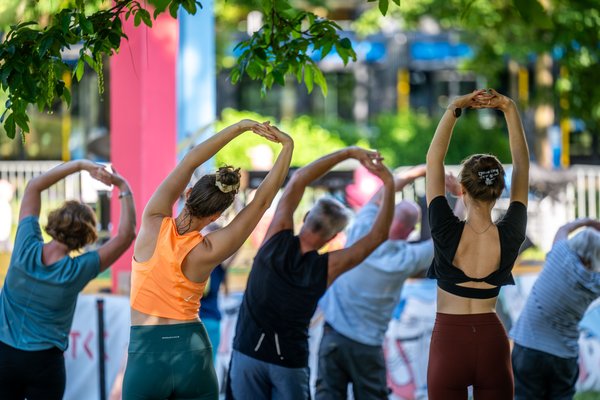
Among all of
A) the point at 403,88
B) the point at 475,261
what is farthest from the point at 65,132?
the point at 475,261

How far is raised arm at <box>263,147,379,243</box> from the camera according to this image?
5548 millimetres

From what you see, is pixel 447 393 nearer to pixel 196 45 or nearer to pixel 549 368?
pixel 549 368

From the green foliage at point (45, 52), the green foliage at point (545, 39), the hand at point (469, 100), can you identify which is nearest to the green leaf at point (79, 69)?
the green foliage at point (45, 52)

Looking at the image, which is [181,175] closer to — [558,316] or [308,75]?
[308,75]

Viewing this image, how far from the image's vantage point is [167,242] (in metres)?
4.35

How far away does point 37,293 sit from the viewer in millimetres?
5305

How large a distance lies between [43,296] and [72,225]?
43 cm

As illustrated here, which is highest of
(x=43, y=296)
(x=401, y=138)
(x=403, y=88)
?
(x=403, y=88)

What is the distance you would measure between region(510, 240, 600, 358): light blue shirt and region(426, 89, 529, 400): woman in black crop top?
1.39m

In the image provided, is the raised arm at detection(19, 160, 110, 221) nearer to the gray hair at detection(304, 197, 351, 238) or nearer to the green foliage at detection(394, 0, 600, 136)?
the gray hair at detection(304, 197, 351, 238)

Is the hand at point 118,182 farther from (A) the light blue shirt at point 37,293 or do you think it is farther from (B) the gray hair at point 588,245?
(B) the gray hair at point 588,245

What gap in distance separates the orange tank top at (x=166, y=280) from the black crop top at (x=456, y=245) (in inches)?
46.1

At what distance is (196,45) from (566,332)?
5.64 meters

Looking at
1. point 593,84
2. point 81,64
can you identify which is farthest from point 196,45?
point 81,64
